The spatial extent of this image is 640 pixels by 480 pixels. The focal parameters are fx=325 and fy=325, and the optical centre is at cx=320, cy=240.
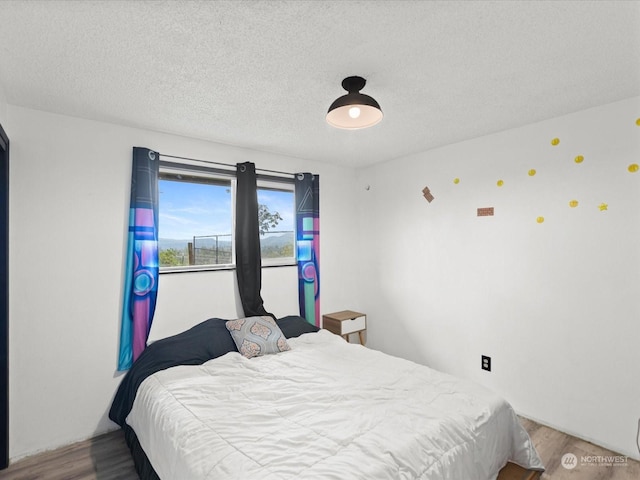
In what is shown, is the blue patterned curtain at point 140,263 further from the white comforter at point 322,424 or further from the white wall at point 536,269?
the white wall at point 536,269

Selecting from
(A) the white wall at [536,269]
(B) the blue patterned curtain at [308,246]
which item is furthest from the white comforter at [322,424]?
(B) the blue patterned curtain at [308,246]

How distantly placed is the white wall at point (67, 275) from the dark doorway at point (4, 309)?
0.05 m

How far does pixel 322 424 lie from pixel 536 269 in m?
2.18

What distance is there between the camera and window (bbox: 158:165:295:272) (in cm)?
298

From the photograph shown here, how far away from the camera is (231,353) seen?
2.60 meters

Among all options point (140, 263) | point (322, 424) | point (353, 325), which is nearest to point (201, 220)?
point (140, 263)

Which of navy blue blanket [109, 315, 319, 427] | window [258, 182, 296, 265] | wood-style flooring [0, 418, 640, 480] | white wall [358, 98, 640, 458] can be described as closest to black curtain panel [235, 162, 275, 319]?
Answer: window [258, 182, 296, 265]

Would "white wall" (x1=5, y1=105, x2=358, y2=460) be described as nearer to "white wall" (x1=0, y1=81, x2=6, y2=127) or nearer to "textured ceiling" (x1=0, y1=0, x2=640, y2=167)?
"white wall" (x1=0, y1=81, x2=6, y2=127)

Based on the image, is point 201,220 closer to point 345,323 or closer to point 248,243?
point 248,243

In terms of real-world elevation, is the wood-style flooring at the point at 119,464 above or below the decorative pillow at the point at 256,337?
below

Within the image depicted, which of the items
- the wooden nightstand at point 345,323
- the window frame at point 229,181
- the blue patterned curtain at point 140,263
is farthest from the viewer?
the wooden nightstand at point 345,323

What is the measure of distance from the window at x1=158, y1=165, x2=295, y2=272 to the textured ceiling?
0.59m

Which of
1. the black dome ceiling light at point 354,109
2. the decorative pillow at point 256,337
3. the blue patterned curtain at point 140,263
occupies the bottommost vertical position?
the decorative pillow at point 256,337

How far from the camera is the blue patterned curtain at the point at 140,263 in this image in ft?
8.52
